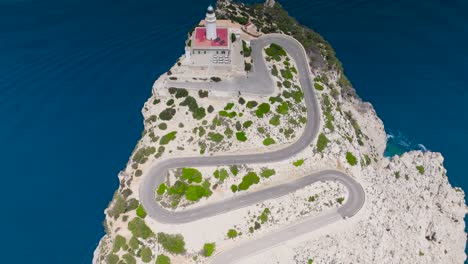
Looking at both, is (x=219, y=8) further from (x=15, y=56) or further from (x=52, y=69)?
(x=15, y=56)

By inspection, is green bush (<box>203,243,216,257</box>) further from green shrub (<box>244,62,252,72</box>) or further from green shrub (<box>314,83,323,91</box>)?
green shrub (<box>314,83,323,91</box>)

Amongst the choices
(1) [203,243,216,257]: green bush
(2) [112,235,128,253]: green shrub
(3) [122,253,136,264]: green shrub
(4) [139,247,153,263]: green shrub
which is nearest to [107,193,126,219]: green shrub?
(2) [112,235,128,253]: green shrub

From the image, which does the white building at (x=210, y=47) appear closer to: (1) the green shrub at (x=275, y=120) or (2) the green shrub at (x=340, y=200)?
(1) the green shrub at (x=275, y=120)

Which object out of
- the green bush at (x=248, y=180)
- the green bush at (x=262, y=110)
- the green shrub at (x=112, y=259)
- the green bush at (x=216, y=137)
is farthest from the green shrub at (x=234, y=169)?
the green shrub at (x=112, y=259)

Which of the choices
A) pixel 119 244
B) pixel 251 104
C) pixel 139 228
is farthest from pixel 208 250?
pixel 251 104

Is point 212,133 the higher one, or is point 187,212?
point 212,133

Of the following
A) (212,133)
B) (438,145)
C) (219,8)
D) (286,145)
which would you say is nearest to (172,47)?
(219,8)
